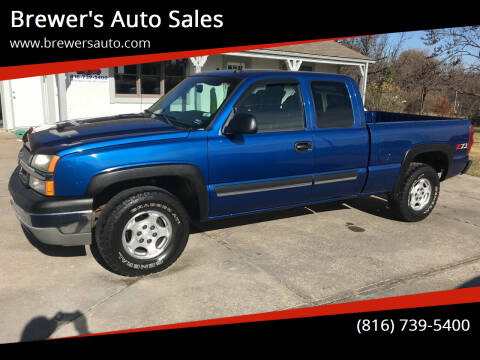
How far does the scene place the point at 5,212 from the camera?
5684 millimetres

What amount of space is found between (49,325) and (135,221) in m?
1.12

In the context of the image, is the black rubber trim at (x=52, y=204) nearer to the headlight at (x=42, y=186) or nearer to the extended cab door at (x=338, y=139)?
the headlight at (x=42, y=186)

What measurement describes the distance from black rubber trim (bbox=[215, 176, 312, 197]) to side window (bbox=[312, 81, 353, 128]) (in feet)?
2.15

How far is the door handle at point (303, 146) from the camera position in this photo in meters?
4.59

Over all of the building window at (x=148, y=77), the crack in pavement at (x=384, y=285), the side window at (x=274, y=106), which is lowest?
the crack in pavement at (x=384, y=285)

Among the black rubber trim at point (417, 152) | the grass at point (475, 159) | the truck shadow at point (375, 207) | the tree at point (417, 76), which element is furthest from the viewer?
the tree at point (417, 76)

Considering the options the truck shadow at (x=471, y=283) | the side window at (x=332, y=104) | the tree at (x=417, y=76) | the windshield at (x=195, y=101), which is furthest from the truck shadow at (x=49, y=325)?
the tree at (x=417, y=76)

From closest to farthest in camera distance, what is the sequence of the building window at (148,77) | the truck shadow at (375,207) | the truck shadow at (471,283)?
the truck shadow at (471,283) < the truck shadow at (375,207) < the building window at (148,77)

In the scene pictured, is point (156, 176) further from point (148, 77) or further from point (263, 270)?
point (148, 77)

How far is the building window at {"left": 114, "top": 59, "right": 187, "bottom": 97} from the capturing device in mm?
14266

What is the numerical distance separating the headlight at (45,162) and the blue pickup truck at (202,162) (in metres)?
0.01

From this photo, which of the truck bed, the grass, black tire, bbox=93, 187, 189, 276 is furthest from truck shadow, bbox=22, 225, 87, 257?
the grass

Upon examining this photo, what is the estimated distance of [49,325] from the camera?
3186 millimetres

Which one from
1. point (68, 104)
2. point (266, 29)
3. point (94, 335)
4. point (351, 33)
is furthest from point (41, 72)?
point (94, 335)
